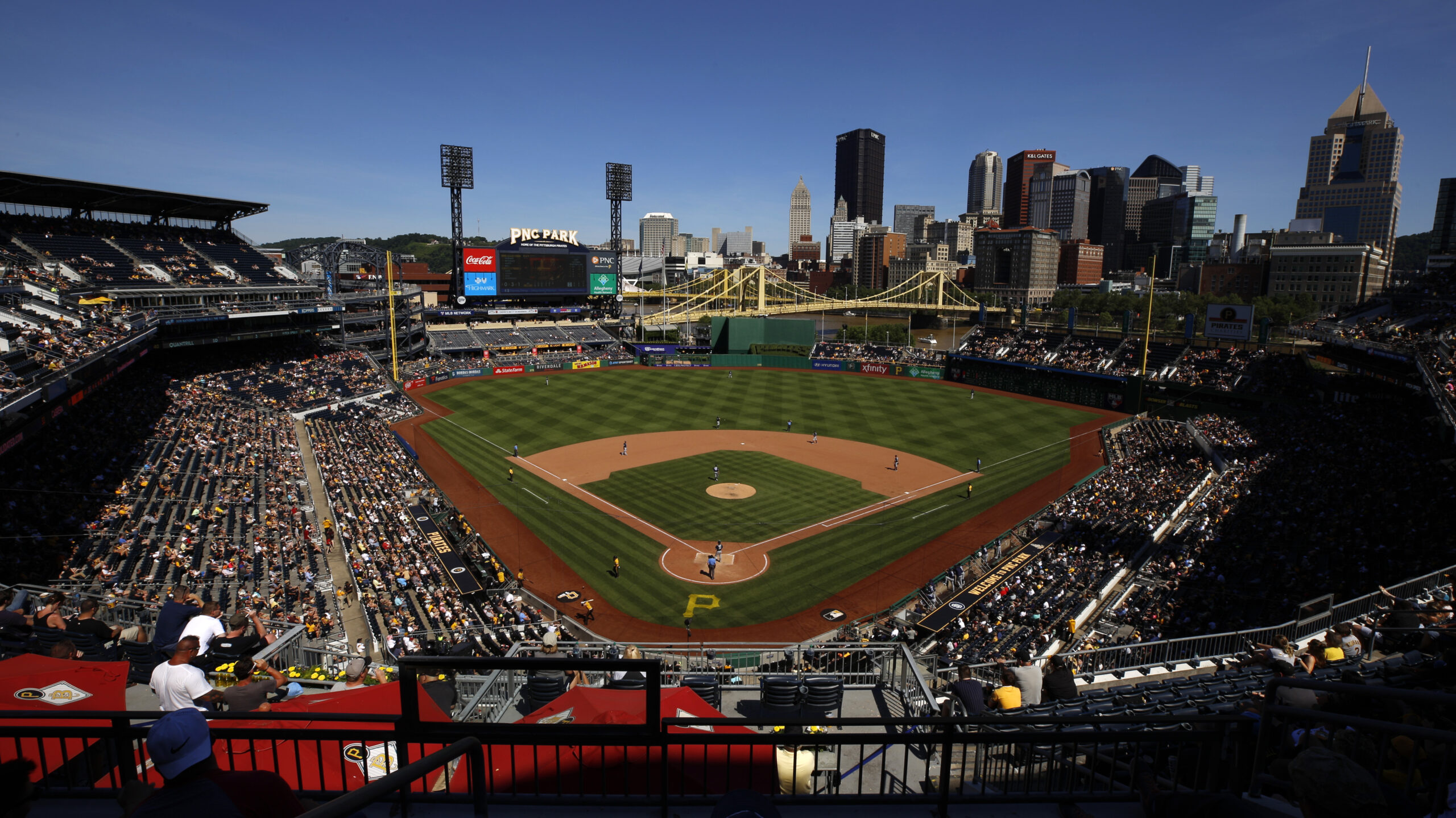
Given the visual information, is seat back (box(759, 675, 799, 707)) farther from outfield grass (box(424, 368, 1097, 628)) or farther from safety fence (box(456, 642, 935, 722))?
outfield grass (box(424, 368, 1097, 628))

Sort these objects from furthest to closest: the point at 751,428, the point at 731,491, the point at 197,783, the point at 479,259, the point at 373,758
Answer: the point at 479,259 < the point at 751,428 < the point at 731,491 < the point at 373,758 < the point at 197,783

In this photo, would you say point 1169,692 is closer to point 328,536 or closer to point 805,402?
point 328,536

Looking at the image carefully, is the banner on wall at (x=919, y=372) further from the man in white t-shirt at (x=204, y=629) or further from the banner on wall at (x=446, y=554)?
the man in white t-shirt at (x=204, y=629)

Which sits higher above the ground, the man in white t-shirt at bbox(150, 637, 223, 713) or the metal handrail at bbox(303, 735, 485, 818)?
the metal handrail at bbox(303, 735, 485, 818)

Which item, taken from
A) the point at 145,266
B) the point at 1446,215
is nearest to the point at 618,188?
the point at 145,266

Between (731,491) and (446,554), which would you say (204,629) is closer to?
(446,554)

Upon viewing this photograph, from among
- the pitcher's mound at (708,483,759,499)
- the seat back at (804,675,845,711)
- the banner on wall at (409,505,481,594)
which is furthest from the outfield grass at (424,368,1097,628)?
the seat back at (804,675,845,711)

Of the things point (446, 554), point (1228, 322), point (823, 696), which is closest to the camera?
point (823, 696)
